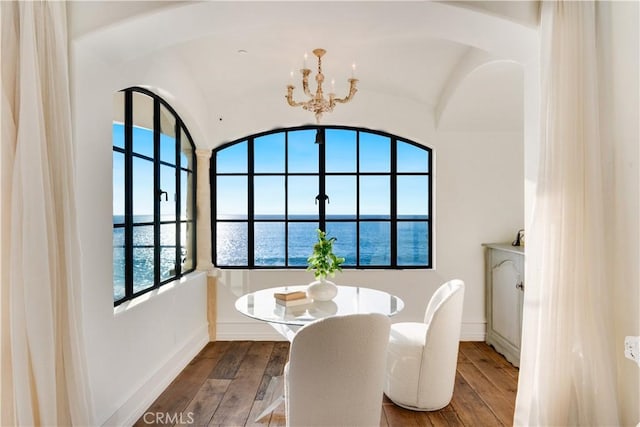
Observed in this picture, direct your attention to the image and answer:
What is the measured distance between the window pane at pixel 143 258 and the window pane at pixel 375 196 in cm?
207

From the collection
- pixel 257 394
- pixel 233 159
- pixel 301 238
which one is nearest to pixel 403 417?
pixel 257 394

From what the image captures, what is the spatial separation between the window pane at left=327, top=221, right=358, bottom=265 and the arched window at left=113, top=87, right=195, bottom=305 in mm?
1447

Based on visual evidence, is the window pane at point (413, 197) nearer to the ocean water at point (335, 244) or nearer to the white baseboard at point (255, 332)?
the ocean water at point (335, 244)

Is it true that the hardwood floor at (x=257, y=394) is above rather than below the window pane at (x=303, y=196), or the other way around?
below

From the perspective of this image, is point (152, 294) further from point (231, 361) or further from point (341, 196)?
point (341, 196)

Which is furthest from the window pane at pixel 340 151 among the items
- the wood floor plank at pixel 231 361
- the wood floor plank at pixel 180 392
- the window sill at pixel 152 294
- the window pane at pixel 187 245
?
the wood floor plank at pixel 180 392

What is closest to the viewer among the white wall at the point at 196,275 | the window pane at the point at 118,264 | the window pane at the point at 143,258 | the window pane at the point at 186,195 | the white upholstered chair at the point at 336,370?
the white upholstered chair at the point at 336,370

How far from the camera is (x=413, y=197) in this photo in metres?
4.01

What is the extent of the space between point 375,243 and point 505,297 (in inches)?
50.8

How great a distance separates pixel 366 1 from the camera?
72.6 inches

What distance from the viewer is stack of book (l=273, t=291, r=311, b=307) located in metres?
2.43

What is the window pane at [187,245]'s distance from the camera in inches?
137
